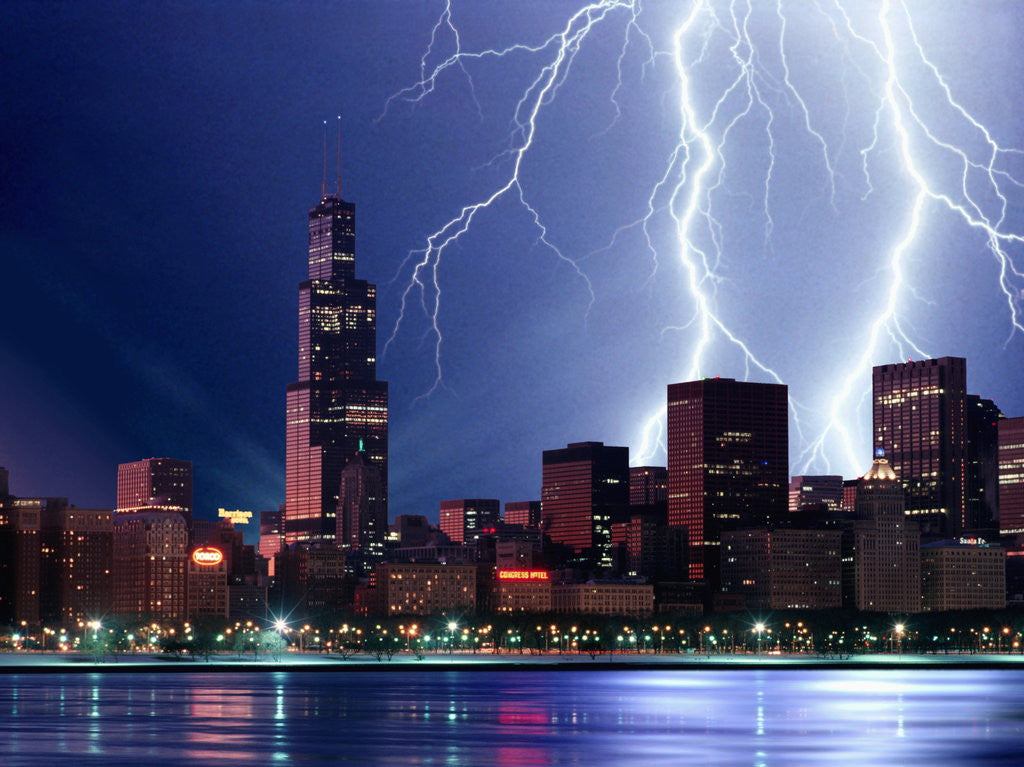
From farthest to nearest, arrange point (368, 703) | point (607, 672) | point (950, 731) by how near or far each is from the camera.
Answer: point (607, 672) < point (368, 703) < point (950, 731)

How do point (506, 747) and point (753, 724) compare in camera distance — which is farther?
point (753, 724)

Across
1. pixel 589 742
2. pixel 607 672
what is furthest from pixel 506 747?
pixel 607 672

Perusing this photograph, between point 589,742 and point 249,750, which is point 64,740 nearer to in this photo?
point 249,750

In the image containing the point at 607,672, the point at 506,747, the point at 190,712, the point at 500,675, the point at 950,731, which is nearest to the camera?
the point at 506,747

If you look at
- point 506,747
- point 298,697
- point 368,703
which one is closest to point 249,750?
point 506,747

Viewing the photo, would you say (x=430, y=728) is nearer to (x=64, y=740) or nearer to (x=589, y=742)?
(x=589, y=742)

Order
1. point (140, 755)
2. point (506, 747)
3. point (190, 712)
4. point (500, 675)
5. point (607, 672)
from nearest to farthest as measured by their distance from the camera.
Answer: point (140, 755), point (506, 747), point (190, 712), point (500, 675), point (607, 672)
